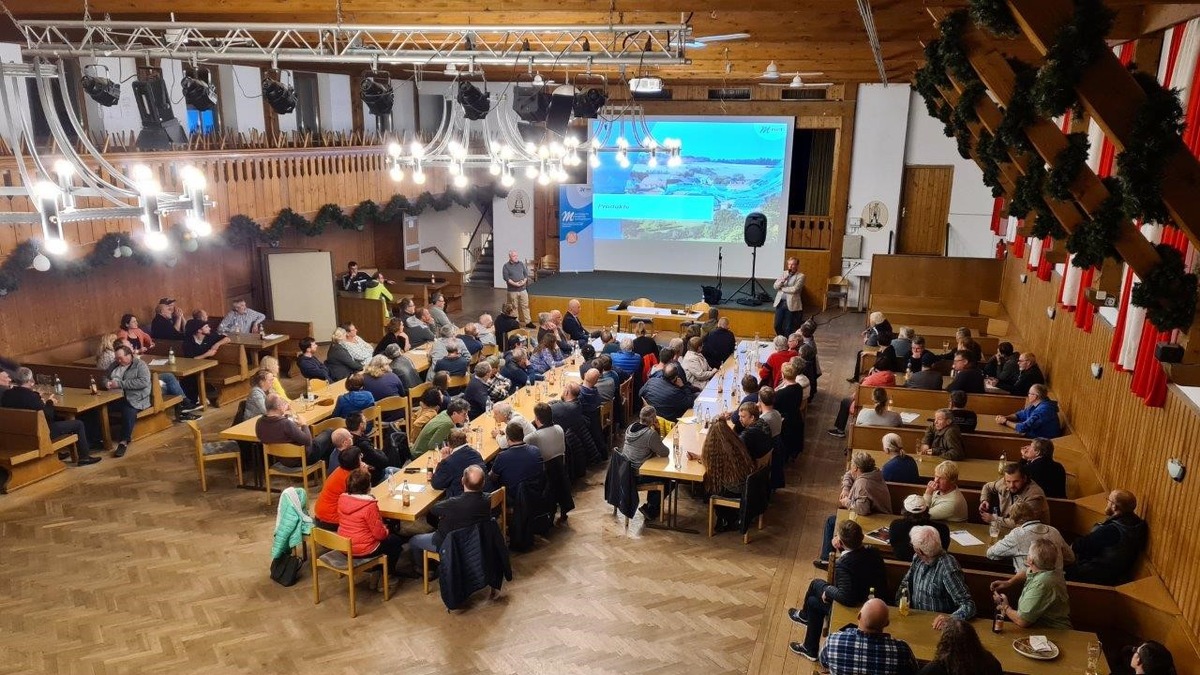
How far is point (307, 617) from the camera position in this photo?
260 inches

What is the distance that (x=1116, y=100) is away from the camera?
3631 mm

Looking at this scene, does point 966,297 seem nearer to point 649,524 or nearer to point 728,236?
point 728,236

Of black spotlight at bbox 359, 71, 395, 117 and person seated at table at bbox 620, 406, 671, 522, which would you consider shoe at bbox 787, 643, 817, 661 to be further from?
black spotlight at bbox 359, 71, 395, 117

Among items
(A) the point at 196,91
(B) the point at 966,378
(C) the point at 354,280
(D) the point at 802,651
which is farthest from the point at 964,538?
(C) the point at 354,280

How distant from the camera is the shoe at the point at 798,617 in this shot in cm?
626

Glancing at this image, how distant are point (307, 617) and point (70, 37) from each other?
7.40 metres

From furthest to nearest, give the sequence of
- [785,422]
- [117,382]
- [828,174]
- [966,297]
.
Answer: [828,174]
[966,297]
[117,382]
[785,422]

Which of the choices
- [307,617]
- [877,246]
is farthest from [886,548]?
[877,246]

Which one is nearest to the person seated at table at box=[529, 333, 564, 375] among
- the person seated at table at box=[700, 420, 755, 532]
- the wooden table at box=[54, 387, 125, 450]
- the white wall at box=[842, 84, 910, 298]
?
the person seated at table at box=[700, 420, 755, 532]

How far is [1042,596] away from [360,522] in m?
4.56

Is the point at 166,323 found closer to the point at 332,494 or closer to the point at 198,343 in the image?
the point at 198,343

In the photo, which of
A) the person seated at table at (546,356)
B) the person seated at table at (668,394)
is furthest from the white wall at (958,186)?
the person seated at table at (668,394)

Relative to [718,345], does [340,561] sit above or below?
below

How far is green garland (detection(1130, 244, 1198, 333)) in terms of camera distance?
401 cm
